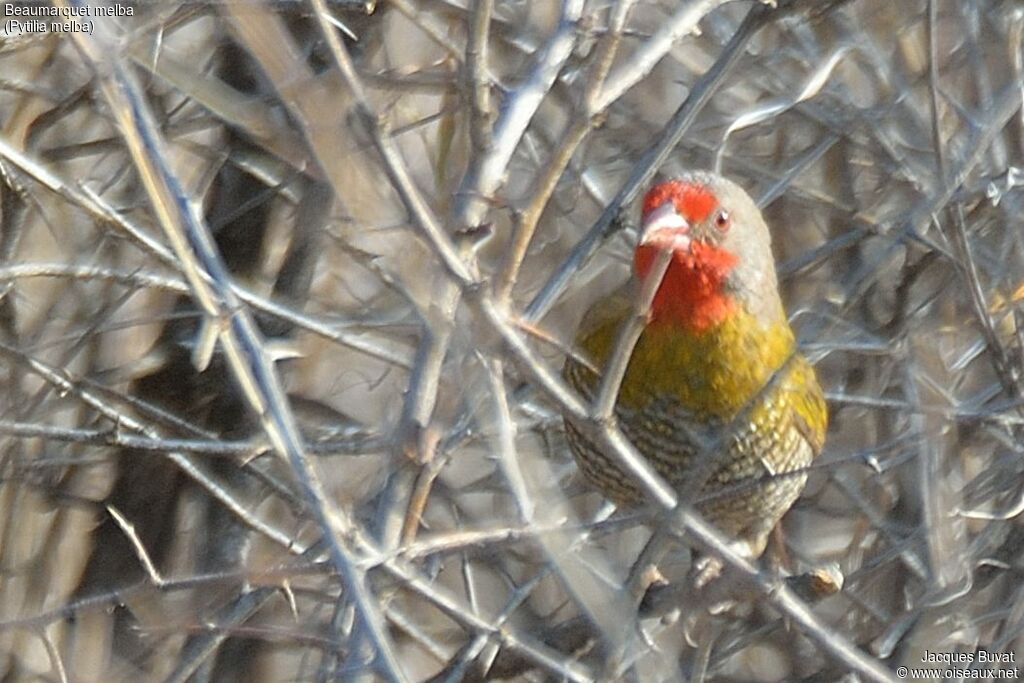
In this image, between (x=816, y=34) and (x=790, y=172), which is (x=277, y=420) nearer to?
(x=790, y=172)

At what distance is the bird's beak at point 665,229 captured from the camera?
4.21 meters

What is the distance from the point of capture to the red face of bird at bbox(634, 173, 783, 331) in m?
4.36

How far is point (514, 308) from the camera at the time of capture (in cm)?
365

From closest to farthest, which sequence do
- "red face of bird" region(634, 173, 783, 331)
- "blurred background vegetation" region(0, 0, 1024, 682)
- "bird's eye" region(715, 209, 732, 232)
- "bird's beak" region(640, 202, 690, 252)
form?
"blurred background vegetation" region(0, 0, 1024, 682) < "bird's beak" region(640, 202, 690, 252) < "red face of bird" region(634, 173, 783, 331) < "bird's eye" region(715, 209, 732, 232)

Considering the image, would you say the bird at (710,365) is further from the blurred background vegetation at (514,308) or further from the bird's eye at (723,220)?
the blurred background vegetation at (514,308)

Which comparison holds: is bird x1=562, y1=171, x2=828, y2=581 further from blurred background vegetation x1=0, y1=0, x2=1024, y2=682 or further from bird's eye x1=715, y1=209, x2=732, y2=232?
blurred background vegetation x1=0, y1=0, x2=1024, y2=682

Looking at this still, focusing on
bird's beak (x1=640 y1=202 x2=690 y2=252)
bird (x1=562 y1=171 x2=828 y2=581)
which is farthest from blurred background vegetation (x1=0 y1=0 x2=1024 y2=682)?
bird's beak (x1=640 y1=202 x2=690 y2=252)

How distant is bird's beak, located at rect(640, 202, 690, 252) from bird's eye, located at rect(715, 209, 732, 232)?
107 millimetres

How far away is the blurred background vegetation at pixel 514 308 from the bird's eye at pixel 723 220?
1.06ft

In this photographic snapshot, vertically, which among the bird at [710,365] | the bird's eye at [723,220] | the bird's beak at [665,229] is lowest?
the bird at [710,365]

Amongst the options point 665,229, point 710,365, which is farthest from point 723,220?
point 710,365

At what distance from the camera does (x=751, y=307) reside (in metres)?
4.59

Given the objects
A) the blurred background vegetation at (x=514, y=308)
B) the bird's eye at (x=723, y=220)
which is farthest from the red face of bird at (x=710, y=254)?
the blurred background vegetation at (x=514, y=308)

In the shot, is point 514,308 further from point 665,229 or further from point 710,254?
point 710,254
